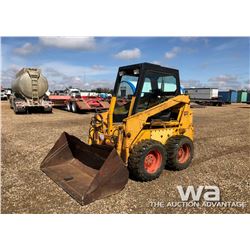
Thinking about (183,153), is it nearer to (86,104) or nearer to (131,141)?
(131,141)

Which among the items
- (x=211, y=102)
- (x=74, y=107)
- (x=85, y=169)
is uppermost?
(x=211, y=102)

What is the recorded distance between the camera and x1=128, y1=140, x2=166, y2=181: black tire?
16.4 feet

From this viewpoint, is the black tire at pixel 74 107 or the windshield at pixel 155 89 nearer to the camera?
the windshield at pixel 155 89

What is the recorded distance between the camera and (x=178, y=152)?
6031 mm

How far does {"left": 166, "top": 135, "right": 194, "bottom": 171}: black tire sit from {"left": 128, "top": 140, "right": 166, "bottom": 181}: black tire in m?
0.37

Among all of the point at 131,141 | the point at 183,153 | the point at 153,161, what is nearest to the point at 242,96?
the point at 183,153

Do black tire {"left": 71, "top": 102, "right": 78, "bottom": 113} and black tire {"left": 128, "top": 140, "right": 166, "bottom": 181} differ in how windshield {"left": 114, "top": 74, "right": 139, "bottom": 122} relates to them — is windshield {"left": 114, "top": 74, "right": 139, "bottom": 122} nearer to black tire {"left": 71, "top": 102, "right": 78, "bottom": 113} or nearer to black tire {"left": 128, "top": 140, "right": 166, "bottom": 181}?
black tire {"left": 128, "top": 140, "right": 166, "bottom": 181}

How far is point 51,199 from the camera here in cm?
450

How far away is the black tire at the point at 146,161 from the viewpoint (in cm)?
500

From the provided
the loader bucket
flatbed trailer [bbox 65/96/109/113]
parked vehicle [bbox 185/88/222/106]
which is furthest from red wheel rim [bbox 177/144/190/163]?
parked vehicle [bbox 185/88/222/106]

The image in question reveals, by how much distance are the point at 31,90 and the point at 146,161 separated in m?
15.8

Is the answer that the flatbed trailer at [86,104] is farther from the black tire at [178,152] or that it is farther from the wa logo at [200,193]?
the wa logo at [200,193]

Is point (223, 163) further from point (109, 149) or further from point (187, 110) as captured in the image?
point (109, 149)

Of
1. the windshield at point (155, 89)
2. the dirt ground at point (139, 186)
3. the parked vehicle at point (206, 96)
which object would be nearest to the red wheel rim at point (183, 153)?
the dirt ground at point (139, 186)
